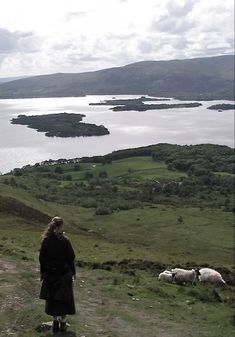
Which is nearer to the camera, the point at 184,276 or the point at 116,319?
the point at 116,319

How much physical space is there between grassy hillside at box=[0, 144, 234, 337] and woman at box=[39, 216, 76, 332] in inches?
32.5

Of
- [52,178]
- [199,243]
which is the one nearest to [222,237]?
[199,243]

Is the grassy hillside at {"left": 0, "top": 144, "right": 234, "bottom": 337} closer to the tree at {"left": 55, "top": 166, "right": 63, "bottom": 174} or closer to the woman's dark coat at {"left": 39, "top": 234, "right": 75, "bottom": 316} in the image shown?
the woman's dark coat at {"left": 39, "top": 234, "right": 75, "bottom": 316}

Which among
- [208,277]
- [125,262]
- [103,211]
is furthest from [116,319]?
[103,211]

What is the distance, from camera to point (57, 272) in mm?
11930

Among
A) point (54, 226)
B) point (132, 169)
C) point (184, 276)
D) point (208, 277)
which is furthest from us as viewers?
point (132, 169)

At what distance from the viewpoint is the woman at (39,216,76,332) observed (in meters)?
11.8

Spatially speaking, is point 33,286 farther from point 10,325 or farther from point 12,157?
point 12,157

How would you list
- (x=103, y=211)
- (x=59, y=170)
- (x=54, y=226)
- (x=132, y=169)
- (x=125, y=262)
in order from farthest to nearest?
1. (x=132, y=169)
2. (x=59, y=170)
3. (x=103, y=211)
4. (x=125, y=262)
5. (x=54, y=226)

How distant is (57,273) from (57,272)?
3 cm

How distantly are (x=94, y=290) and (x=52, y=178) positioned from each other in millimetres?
108599

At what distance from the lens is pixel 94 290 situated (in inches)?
715

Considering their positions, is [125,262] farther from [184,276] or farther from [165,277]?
[184,276]

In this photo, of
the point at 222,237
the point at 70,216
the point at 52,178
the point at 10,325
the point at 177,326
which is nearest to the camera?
the point at 10,325
